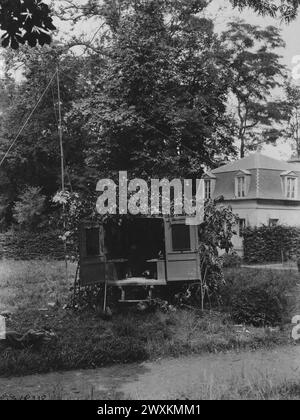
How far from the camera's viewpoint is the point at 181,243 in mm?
13758

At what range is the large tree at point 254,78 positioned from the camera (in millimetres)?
34688

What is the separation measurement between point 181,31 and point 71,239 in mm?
15852

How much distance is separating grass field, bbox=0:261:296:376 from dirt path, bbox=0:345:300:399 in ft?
0.99

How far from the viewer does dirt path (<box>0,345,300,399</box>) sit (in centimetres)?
766

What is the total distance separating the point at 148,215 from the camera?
14.1 metres

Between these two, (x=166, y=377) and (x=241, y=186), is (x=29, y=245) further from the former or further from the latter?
(x=166, y=377)

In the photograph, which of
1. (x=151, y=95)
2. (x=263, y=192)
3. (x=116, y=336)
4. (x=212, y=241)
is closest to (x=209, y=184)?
(x=263, y=192)

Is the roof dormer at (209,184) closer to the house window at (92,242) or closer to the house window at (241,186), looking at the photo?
the house window at (241,186)

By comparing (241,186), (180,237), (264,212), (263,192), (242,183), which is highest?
(242,183)

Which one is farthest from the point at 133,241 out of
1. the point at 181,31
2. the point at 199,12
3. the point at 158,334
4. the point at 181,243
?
the point at 199,12

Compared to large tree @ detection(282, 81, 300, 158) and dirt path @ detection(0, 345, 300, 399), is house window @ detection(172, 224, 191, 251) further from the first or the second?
large tree @ detection(282, 81, 300, 158)

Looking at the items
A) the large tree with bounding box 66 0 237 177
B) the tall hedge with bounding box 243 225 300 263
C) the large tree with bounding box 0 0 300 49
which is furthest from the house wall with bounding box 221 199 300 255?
the large tree with bounding box 0 0 300 49

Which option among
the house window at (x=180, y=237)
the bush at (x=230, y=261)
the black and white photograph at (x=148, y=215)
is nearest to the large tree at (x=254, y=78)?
the black and white photograph at (x=148, y=215)

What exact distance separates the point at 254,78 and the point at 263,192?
8.19 metres
